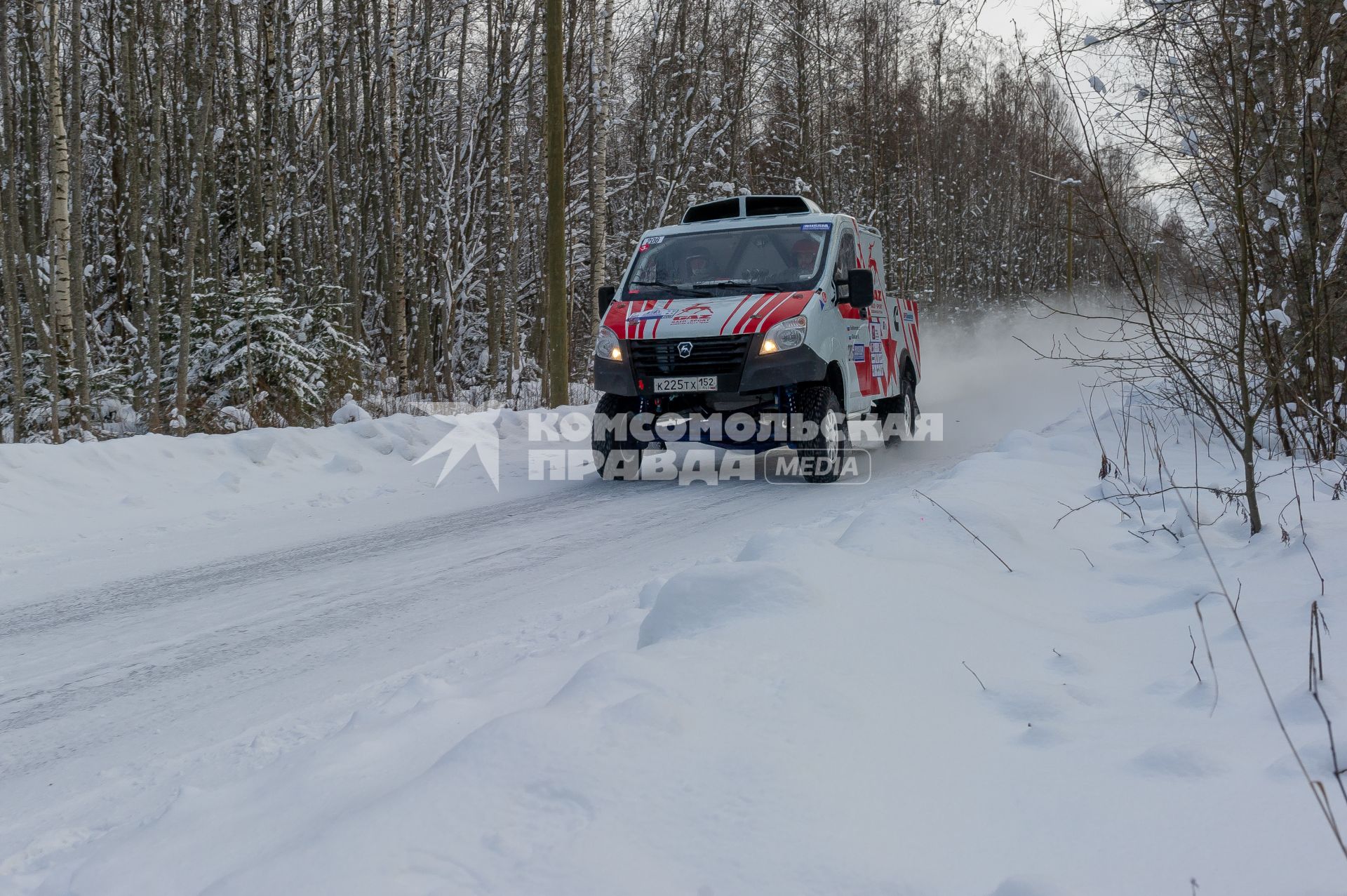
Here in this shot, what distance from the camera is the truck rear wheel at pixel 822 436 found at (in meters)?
8.19

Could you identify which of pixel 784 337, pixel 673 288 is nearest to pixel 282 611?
pixel 784 337

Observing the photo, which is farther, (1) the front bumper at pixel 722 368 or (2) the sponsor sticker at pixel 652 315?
(2) the sponsor sticker at pixel 652 315

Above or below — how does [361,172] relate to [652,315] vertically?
above

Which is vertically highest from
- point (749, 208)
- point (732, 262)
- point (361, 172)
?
point (361, 172)

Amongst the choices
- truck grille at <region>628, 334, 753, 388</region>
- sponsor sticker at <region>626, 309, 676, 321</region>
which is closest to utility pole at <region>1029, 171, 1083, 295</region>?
truck grille at <region>628, 334, 753, 388</region>

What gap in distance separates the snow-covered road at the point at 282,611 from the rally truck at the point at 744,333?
0.64m

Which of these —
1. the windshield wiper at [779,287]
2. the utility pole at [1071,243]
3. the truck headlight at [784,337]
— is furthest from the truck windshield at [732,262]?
the utility pole at [1071,243]

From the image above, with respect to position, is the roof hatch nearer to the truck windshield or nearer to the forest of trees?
the truck windshield

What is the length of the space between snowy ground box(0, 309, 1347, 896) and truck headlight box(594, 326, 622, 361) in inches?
91.6

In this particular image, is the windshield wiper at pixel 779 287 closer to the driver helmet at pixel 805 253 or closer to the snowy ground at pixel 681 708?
the driver helmet at pixel 805 253

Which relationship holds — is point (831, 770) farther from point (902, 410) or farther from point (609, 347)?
point (902, 410)

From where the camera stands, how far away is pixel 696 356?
8.00 m

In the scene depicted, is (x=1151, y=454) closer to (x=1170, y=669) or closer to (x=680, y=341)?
(x=680, y=341)

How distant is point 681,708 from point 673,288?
6580mm
